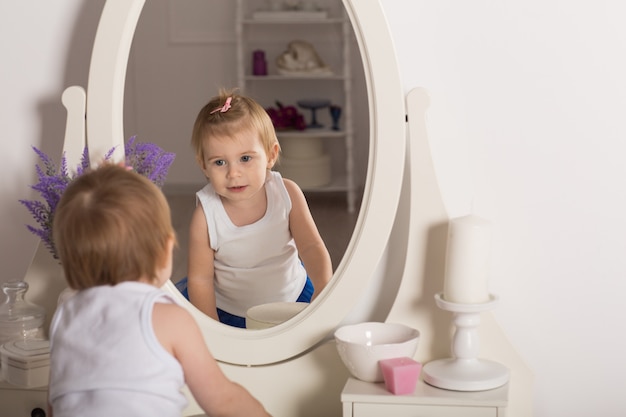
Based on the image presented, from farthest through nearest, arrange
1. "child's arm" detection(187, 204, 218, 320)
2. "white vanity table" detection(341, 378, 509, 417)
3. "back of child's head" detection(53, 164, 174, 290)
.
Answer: "child's arm" detection(187, 204, 218, 320), "white vanity table" detection(341, 378, 509, 417), "back of child's head" detection(53, 164, 174, 290)

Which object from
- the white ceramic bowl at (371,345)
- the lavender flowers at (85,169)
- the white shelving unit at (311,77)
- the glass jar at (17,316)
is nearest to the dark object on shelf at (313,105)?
the white shelving unit at (311,77)

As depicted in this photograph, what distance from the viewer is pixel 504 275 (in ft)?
5.67

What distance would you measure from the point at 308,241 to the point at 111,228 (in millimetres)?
534

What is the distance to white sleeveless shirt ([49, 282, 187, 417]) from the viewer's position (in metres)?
1.27

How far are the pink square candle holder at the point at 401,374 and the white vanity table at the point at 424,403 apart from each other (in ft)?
0.04

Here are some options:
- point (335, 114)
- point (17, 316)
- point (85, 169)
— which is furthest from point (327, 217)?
point (17, 316)

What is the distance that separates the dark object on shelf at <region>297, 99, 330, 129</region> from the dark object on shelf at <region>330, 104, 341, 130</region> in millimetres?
13

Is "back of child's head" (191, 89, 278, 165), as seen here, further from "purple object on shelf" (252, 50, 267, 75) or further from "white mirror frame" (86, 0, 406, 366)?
"white mirror frame" (86, 0, 406, 366)

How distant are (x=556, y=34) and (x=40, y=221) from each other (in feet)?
3.18

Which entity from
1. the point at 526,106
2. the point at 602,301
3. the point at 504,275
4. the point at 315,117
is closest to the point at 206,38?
the point at 315,117

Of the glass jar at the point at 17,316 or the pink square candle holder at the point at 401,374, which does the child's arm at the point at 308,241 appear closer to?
the pink square candle holder at the point at 401,374

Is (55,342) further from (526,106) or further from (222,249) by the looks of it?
(526,106)

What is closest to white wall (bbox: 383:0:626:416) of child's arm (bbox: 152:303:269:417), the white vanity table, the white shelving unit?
the white shelving unit

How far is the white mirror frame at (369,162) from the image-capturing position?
5.36 ft
